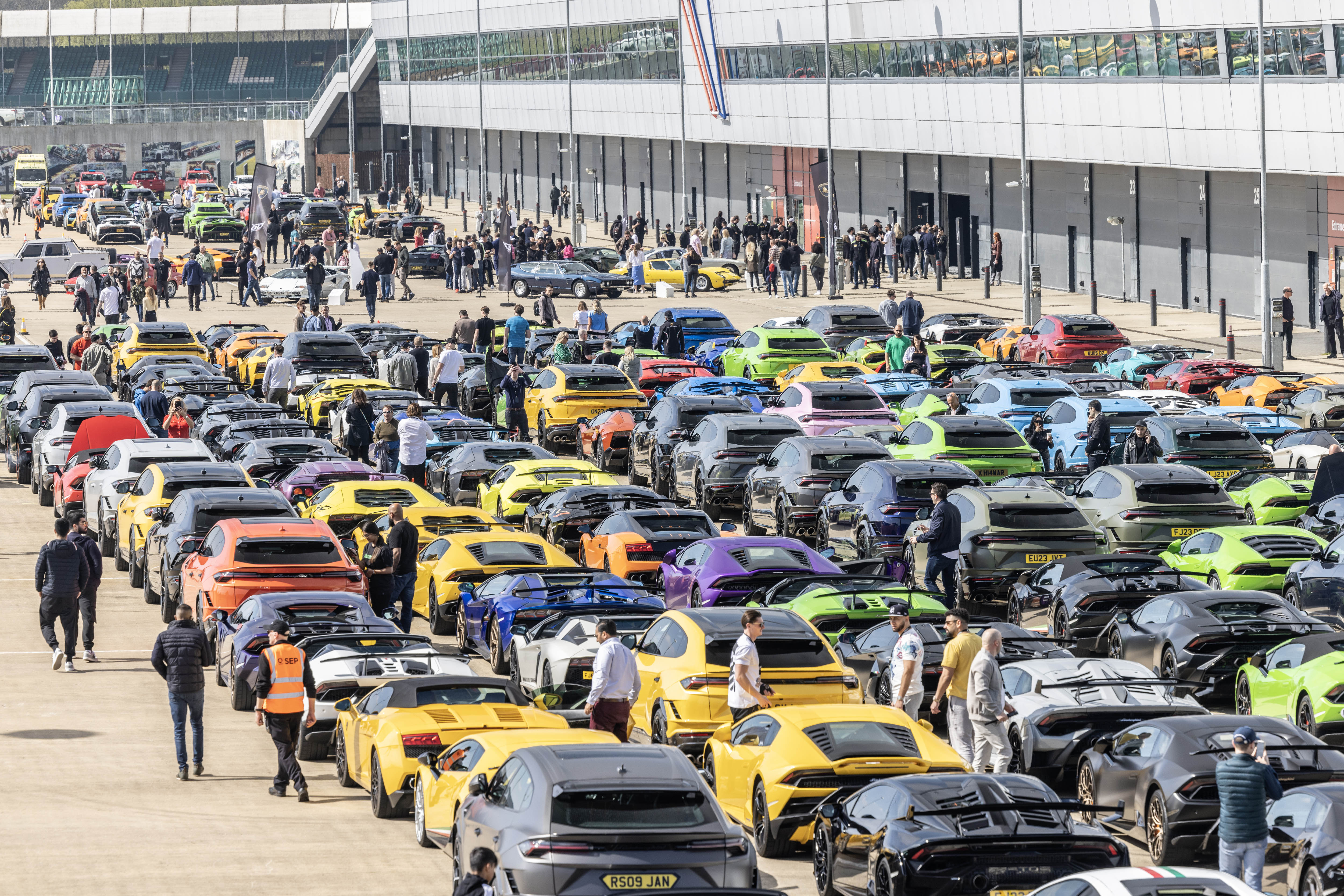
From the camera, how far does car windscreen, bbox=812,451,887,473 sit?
25.8 meters

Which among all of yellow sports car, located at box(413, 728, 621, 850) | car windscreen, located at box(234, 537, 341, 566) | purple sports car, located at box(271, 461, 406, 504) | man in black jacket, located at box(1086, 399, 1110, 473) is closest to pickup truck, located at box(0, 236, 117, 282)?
purple sports car, located at box(271, 461, 406, 504)

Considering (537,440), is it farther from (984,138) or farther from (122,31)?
(122,31)

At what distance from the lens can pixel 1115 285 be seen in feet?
196

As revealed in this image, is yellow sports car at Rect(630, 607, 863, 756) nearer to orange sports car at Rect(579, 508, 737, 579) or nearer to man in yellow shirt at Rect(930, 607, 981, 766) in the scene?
man in yellow shirt at Rect(930, 607, 981, 766)

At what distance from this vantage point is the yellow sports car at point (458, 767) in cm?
1391

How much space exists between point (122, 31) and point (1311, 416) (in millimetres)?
128948

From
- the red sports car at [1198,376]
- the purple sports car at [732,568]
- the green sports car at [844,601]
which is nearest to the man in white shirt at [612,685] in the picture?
the green sports car at [844,601]

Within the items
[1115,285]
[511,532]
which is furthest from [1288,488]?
[1115,285]

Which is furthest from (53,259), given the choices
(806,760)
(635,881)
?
(635,881)

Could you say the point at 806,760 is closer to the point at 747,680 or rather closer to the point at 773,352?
the point at 747,680

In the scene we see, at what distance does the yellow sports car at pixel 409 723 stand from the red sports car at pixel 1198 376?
21639 mm

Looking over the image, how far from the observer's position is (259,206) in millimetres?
66000

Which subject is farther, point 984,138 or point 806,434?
point 984,138

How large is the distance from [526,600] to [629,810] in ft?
26.9
